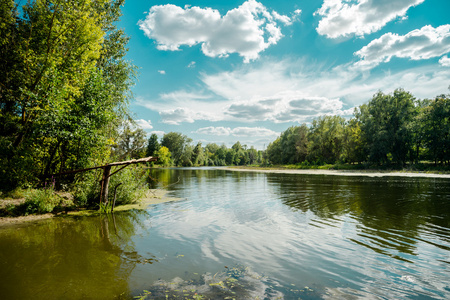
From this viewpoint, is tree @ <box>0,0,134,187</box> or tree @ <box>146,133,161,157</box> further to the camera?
tree @ <box>146,133,161,157</box>

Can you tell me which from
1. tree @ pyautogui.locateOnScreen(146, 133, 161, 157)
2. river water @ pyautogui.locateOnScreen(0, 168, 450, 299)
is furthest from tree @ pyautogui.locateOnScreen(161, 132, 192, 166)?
river water @ pyautogui.locateOnScreen(0, 168, 450, 299)

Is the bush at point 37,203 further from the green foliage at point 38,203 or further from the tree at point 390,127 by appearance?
the tree at point 390,127

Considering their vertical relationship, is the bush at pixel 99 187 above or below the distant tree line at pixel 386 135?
below

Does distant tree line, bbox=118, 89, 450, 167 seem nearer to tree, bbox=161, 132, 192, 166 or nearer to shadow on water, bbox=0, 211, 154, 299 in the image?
shadow on water, bbox=0, 211, 154, 299

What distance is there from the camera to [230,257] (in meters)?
7.38

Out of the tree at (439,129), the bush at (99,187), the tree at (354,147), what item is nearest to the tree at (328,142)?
the tree at (354,147)

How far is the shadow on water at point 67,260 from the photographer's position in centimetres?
521

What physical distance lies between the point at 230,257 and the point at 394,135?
6282cm

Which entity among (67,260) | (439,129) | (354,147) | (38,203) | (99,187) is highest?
(439,129)

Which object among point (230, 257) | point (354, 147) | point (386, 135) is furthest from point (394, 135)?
point (230, 257)

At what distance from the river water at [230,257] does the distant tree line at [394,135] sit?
162ft

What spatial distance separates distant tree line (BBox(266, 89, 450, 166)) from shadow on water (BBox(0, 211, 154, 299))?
62394 millimetres

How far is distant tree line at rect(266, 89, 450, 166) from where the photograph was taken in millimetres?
49188

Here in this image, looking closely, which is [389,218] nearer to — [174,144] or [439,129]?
[439,129]
